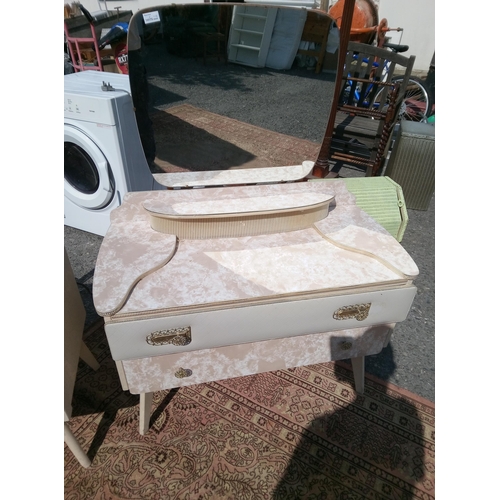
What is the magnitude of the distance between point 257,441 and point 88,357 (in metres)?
0.89

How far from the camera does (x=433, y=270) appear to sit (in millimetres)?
2426

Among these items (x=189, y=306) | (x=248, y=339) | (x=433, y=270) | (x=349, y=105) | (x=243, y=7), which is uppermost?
(x=243, y=7)

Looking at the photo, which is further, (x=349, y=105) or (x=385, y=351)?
(x=349, y=105)

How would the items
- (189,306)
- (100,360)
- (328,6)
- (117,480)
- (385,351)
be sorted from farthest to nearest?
(328,6) < (385,351) < (100,360) < (117,480) < (189,306)

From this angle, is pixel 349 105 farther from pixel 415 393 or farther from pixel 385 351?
pixel 415 393

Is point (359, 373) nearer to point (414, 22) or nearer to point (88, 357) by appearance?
point (88, 357)

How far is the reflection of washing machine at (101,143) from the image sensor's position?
184cm

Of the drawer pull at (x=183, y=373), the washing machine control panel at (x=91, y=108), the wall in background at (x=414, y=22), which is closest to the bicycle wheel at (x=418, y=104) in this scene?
the wall in background at (x=414, y=22)

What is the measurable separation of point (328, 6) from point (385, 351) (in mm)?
5135

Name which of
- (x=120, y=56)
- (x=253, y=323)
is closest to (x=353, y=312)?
(x=253, y=323)

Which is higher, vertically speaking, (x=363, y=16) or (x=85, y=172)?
(x=363, y=16)

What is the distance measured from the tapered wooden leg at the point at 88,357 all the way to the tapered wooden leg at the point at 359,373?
4.11 ft

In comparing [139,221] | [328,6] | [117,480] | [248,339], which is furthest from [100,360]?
[328,6]

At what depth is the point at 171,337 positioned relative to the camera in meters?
1.06
